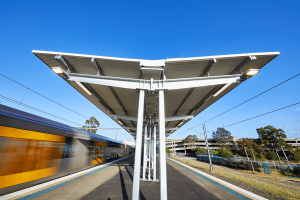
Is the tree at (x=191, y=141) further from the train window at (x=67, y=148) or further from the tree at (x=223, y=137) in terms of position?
the train window at (x=67, y=148)

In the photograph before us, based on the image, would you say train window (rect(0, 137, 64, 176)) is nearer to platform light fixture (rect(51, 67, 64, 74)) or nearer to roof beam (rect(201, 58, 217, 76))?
platform light fixture (rect(51, 67, 64, 74))

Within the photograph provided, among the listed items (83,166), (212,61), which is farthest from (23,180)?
(212,61)

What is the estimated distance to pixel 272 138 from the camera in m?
41.3

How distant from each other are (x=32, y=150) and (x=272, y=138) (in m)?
61.5

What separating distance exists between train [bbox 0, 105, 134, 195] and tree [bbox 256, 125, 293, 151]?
5821 cm

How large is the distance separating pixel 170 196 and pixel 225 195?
2.37m

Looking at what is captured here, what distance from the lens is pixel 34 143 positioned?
5375 mm

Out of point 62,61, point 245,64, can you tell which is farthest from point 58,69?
point 245,64

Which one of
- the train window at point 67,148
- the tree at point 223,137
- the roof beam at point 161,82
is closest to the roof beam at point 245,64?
the roof beam at point 161,82

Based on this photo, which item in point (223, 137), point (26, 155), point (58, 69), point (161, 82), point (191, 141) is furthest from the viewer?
point (191, 141)

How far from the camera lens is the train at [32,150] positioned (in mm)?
4352

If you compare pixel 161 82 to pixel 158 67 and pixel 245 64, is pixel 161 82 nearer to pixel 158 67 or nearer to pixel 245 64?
pixel 158 67

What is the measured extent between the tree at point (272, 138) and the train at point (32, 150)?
58.2 meters

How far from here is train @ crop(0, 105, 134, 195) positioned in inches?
171
